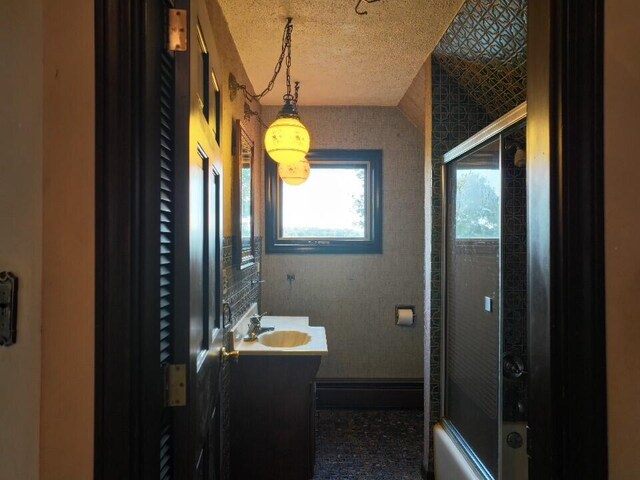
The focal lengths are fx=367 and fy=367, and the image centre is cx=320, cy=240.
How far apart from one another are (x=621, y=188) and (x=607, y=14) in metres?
0.33

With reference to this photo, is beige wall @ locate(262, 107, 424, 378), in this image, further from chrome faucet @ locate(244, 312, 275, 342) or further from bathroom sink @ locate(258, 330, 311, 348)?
chrome faucet @ locate(244, 312, 275, 342)

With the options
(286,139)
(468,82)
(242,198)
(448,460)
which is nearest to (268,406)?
(448,460)

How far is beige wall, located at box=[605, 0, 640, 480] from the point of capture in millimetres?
684

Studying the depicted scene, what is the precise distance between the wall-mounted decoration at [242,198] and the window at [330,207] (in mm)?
546

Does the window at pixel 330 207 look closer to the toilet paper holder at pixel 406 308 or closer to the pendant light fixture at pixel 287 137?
the toilet paper holder at pixel 406 308

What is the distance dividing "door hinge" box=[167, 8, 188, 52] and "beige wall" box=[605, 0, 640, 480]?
86 cm

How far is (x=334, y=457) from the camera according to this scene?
249 centimetres

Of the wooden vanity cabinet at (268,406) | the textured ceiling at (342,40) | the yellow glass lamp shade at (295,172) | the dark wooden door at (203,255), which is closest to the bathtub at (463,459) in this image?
the wooden vanity cabinet at (268,406)

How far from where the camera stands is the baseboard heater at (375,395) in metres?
3.18

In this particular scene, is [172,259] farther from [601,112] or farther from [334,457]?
[334,457]

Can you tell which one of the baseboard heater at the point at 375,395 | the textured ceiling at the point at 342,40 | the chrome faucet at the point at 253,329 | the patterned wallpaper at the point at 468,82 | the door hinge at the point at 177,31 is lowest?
the baseboard heater at the point at 375,395

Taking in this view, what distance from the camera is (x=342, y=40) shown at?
2.20 meters

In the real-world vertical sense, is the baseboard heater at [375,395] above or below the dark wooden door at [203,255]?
below
